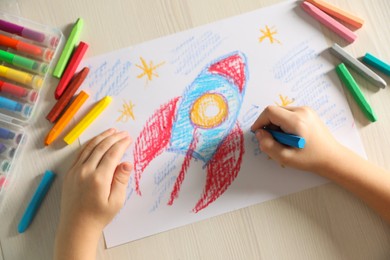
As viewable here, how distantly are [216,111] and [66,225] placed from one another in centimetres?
26

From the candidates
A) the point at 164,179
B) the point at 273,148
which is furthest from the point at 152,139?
the point at 273,148

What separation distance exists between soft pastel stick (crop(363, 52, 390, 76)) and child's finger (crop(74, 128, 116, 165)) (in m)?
0.39

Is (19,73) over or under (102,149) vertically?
over

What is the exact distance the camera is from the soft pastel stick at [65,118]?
2.03 ft

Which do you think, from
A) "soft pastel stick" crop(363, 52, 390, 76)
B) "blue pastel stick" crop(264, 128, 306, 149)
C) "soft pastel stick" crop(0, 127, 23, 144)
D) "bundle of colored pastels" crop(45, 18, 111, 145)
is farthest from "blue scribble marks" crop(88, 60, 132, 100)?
"soft pastel stick" crop(363, 52, 390, 76)

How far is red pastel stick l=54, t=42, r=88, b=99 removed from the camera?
24.5 inches

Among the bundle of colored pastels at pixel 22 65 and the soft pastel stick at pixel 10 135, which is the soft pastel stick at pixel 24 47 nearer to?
the bundle of colored pastels at pixel 22 65

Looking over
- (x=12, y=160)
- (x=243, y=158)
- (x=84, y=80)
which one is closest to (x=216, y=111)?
(x=243, y=158)

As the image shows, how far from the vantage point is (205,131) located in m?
0.63

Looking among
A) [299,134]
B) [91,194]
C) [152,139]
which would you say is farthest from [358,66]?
[91,194]

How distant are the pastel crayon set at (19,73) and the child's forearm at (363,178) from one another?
419 millimetres

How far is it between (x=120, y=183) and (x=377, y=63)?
410 millimetres

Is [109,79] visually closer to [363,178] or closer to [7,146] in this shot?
[7,146]

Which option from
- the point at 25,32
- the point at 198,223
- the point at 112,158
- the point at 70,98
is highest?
the point at 25,32
